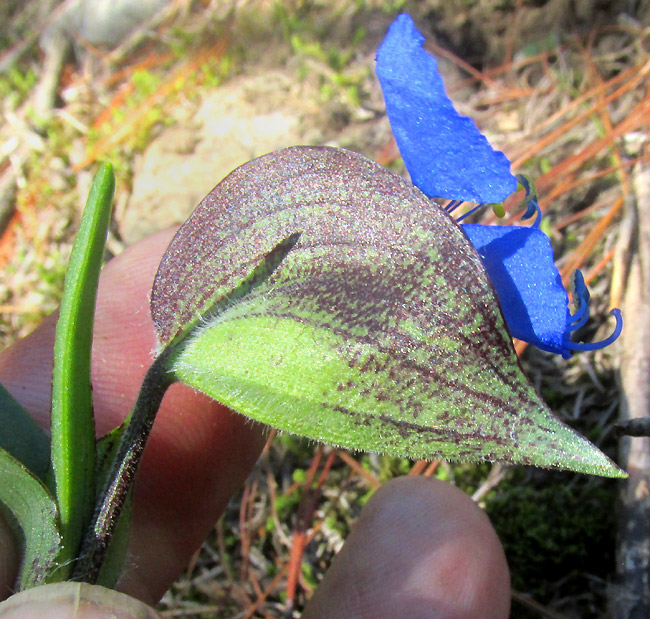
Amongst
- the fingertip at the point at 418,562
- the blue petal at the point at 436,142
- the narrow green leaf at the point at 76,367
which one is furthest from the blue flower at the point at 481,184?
the fingertip at the point at 418,562

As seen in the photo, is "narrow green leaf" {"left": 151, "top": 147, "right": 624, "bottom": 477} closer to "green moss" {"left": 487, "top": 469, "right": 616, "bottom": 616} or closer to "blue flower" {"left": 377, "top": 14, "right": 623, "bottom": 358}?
"blue flower" {"left": 377, "top": 14, "right": 623, "bottom": 358}

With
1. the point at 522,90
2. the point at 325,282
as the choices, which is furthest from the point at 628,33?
the point at 325,282

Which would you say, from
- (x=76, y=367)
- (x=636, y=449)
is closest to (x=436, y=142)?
(x=76, y=367)

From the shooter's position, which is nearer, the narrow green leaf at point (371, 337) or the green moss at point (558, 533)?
the narrow green leaf at point (371, 337)

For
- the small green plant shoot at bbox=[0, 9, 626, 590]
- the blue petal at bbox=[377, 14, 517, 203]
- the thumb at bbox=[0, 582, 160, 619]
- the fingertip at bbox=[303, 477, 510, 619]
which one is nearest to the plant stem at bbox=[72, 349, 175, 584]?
the small green plant shoot at bbox=[0, 9, 626, 590]

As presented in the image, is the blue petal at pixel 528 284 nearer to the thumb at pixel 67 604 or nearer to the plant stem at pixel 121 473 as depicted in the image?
the plant stem at pixel 121 473

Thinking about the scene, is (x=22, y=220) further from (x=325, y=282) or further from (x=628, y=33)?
(x=628, y=33)
